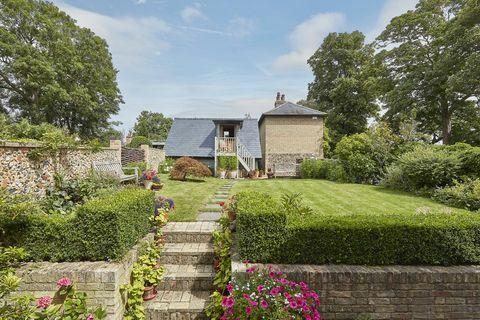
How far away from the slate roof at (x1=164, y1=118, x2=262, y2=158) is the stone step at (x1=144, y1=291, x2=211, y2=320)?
51.0 feet

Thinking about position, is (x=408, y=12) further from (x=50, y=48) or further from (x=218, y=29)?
(x=50, y=48)

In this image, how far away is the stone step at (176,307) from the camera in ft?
11.1

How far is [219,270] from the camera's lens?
379 centimetres

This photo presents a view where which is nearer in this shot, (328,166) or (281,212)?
(281,212)

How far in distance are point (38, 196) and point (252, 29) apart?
7807 mm

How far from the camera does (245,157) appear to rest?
1853 centimetres

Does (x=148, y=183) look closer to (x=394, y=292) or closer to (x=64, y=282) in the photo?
(x=64, y=282)

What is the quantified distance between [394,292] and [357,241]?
76cm

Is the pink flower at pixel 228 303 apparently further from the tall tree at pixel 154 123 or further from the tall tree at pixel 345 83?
the tall tree at pixel 154 123

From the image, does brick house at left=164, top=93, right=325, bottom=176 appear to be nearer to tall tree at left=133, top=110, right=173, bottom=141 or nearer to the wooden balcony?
the wooden balcony

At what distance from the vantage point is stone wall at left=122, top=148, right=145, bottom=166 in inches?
599

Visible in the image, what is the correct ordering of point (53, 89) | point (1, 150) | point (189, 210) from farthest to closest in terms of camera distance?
point (53, 89), point (189, 210), point (1, 150)

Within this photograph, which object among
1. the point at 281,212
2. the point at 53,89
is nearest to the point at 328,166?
the point at 281,212

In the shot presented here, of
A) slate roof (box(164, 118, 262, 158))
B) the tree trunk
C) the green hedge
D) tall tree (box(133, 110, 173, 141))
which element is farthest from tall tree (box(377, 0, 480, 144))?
tall tree (box(133, 110, 173, 141))
